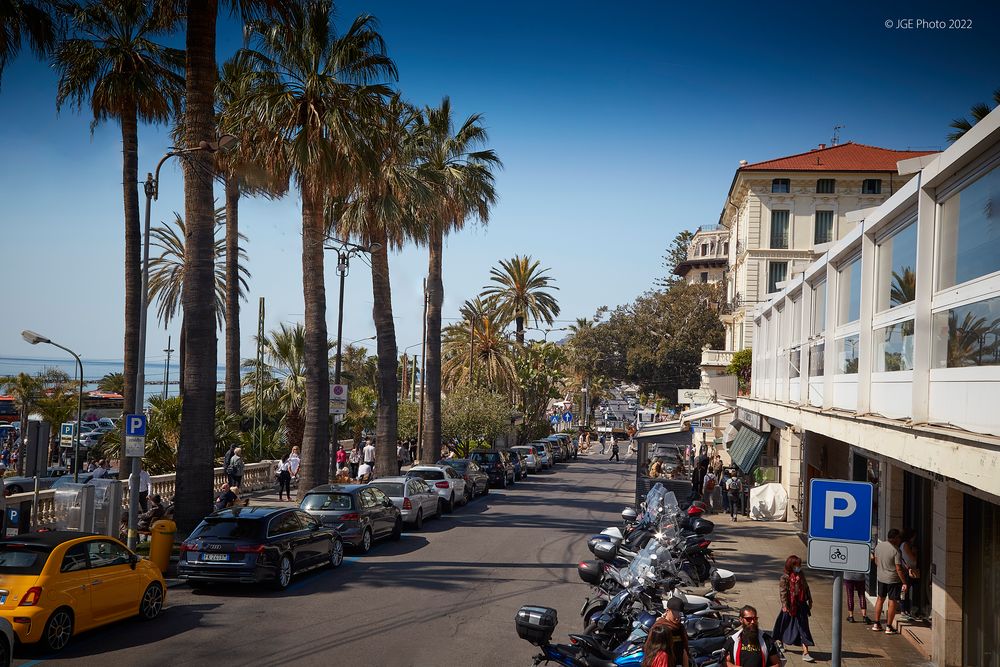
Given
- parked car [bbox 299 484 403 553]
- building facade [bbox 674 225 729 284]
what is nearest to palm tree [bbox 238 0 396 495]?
parked car [bbox 299 484 403 553]

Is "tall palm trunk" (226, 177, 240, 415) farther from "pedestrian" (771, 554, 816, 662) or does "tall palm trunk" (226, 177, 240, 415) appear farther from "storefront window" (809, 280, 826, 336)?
"pedestrian" (771, 554, 816, 662)

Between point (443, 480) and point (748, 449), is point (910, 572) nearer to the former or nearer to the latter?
point (748, 449)

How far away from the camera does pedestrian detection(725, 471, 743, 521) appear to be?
29.1 meters

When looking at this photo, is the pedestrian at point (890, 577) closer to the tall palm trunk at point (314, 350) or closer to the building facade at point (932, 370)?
the building facade at point (932, 370)

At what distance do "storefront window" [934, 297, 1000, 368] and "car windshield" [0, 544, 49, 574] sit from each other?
10.8m

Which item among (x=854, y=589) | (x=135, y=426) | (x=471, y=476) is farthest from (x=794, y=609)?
(x=471, y=476)

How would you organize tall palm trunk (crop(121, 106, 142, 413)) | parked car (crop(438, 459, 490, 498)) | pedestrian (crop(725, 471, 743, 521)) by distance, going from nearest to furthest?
1. tall palm trunk (crop(121, 106, 142, 413))
2. pedestrian (crop(725, 471, 743, 521))
3. parked car (crop(438, 459, 490, 498))

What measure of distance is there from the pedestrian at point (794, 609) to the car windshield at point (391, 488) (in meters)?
13.0

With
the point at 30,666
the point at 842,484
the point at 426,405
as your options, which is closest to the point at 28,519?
the point at 30,666

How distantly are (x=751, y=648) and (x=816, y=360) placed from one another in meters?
9.42

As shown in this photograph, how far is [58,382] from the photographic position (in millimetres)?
59156

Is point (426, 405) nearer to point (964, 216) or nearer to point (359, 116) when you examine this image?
point (359, 116)

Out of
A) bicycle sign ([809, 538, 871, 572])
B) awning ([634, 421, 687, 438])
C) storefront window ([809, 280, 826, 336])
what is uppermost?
storefront window ([809, 280, 826, 336])

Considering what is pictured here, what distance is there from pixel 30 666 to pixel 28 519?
752 cm
